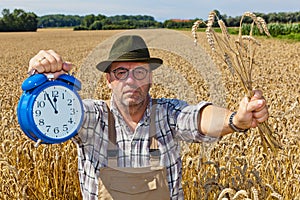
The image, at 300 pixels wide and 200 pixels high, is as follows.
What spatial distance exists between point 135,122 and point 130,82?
0.24m

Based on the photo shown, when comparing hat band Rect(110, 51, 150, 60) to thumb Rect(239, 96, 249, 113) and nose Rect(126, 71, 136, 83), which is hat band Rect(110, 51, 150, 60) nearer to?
nose Rect(126, 71, 136, 83)

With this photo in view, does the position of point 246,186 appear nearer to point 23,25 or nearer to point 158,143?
point 158,143

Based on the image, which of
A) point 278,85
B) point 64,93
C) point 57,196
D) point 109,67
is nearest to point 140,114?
point 109,67

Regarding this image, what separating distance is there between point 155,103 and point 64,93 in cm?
59

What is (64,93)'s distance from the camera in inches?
81.4

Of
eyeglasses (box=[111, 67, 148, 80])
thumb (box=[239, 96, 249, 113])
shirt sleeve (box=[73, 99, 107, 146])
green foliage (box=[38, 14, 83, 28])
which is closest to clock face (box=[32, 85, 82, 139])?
shirt sleeve (box=[73, 99, 107, 146])

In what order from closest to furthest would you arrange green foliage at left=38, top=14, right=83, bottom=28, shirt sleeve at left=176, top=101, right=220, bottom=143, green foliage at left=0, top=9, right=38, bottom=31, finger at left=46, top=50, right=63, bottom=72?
finger at left=46, top=50, right=63, bottom=72 < shirt sleeve at left=176, top=101, right=220, bottom=143 < green foliage at left=0, top=9, right=38, bottom=31 < green foliage at left=38, top=14, right=83, bottom=28

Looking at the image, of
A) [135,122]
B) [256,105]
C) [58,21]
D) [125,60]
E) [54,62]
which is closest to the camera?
[256,105]

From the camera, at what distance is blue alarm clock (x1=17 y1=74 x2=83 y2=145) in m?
1.98

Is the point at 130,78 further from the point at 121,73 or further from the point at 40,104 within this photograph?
the point at 40,104

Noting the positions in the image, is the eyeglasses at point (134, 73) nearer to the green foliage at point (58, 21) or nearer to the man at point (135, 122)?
the man at point (135, 122)

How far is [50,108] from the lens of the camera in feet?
6.72

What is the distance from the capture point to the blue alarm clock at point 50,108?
1983mm

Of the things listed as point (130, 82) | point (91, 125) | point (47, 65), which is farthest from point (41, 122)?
point (130, 82)
